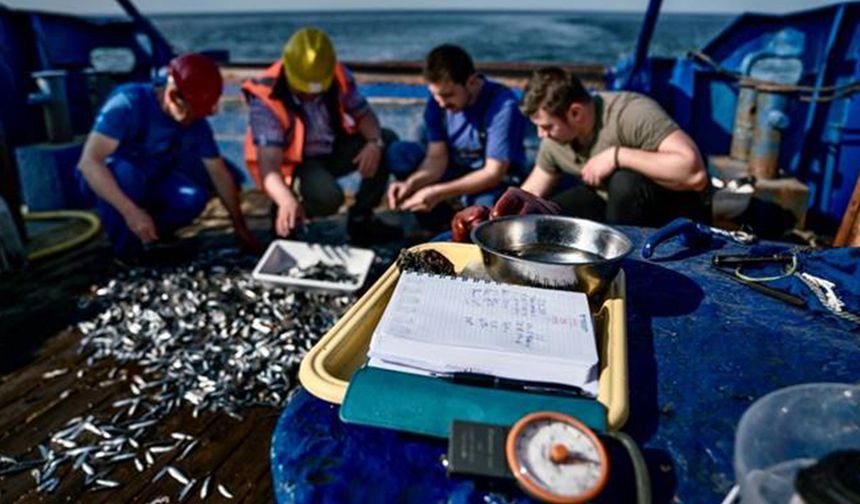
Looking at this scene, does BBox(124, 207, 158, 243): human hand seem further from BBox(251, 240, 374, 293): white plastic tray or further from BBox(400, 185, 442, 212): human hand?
BBox(400, 185, 442, 212): human hand

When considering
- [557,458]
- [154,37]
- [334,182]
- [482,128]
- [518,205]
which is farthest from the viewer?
[154,37]

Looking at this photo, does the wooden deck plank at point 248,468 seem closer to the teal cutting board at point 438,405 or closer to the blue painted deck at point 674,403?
the blue painted deck at point 674,403

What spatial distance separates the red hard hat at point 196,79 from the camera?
4566 mm

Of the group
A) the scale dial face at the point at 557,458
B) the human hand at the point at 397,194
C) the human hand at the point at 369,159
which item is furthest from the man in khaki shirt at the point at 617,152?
the scale dial face at the point at 557,458

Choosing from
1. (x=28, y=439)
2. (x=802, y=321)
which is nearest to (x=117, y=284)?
(x=28, y=439)

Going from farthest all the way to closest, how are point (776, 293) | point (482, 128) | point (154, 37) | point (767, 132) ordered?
point (154, 37) → point (767, 132) → point (482, 128) → point (776, 293)

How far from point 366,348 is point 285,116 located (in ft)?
12.2

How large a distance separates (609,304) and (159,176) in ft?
15.1

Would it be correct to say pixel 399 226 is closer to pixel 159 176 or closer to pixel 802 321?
pixel 159 176

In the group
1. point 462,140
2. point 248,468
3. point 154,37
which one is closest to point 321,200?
point 462,140

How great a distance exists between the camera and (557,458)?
1.18m

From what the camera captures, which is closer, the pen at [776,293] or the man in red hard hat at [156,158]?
the pen at [776,293]

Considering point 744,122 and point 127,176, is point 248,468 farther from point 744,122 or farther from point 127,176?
point 744,122

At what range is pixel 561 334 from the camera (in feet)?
5.39
